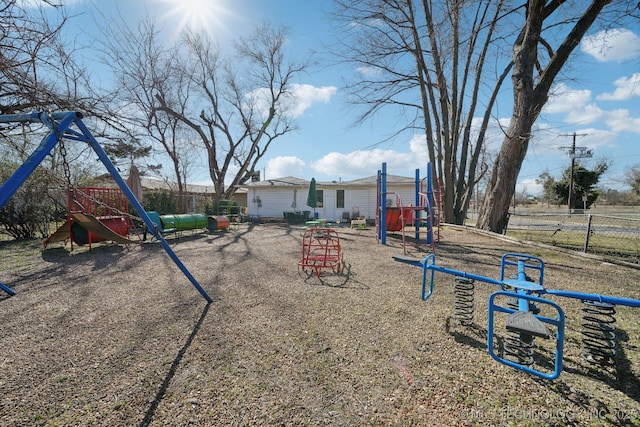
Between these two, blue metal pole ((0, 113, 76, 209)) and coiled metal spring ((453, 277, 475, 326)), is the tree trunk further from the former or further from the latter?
blue metal pole ((0, 113, 76, 209))

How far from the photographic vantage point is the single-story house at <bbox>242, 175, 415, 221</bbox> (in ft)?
64.9

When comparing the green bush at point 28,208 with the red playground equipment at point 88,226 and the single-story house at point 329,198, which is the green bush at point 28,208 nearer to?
the red playground equipment at point 88,226

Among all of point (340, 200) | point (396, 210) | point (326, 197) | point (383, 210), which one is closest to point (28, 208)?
point (383, 210)

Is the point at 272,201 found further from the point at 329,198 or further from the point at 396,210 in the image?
the point at 396,210

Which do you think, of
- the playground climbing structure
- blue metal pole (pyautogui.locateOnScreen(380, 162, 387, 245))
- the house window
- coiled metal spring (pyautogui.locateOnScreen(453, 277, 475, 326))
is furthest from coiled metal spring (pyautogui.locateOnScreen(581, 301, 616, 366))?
the house window

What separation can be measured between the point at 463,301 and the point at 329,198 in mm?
17607

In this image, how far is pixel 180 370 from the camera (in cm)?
255

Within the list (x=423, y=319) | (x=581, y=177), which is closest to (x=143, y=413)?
(x=423, y=319)

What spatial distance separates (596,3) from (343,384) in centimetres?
1253

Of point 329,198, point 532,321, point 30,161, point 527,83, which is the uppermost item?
point 527,83

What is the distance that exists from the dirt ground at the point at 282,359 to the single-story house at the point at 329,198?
14693mm

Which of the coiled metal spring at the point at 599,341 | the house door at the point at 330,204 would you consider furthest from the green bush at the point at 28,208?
the house door at the point at 330,204

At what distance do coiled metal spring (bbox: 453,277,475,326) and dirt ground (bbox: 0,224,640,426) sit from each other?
110mm

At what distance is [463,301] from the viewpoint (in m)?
3.36
